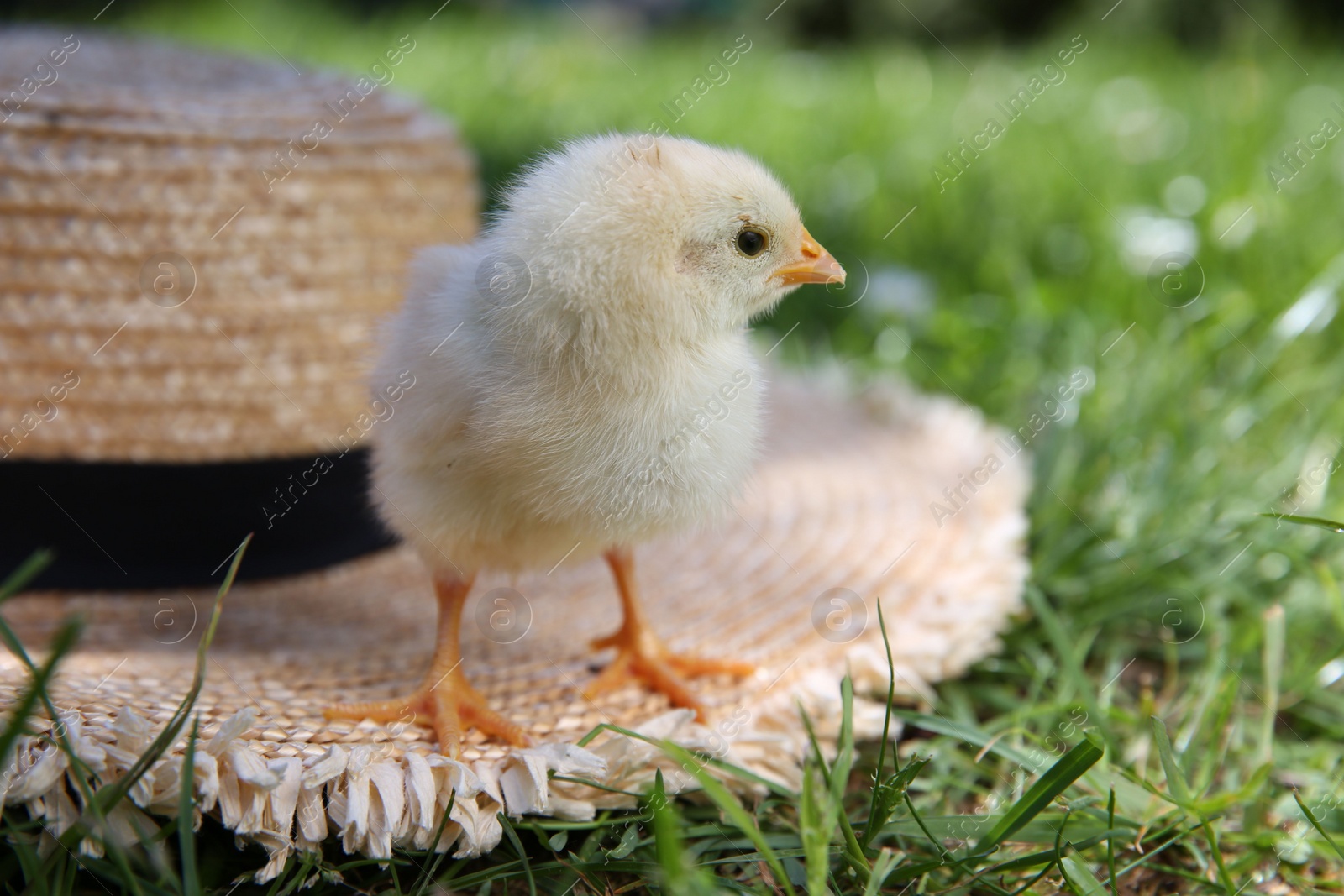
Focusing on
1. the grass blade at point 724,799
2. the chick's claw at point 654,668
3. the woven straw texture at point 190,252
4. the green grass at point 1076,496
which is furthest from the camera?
the woven straw texture at point 190,252

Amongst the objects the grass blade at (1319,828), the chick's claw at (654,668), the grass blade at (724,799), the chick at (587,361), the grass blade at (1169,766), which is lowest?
the grass blade at (1319,828)

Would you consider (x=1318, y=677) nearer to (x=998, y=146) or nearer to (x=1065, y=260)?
(x=1065, y=260)

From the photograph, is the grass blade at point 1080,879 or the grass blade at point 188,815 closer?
the grass blade at point 188,815

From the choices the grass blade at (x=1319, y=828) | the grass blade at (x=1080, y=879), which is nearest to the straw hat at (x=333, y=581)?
the grass blade at (x=1080, y=879)

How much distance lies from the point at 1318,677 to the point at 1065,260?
1.31 meters

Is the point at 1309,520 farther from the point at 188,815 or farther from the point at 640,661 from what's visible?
the point at 188,815

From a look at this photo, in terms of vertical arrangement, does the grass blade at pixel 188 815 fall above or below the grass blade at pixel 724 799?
above

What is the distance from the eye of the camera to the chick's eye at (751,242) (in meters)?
0.91

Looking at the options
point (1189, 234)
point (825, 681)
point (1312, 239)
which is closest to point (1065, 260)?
point (1189, 234)

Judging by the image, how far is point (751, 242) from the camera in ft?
3.01

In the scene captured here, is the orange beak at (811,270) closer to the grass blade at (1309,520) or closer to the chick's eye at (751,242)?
the chick's eye at (751,242)

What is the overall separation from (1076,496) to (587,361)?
3.38 ft

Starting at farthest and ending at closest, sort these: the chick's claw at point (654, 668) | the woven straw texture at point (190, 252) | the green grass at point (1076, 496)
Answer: the woven straw texture at point (190, 252) < the chick's claw at point (654, 668) < the green grass at point (1076, 496)

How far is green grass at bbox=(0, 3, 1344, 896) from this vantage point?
98cm
